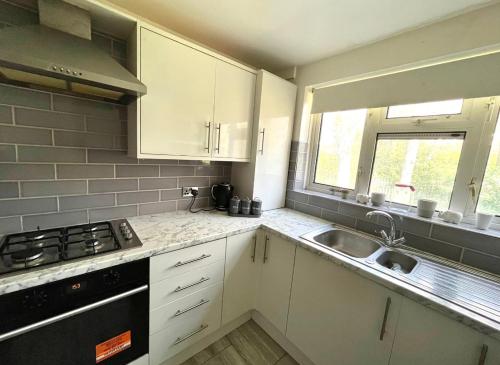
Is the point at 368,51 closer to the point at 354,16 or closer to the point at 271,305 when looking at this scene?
the point at 354,16

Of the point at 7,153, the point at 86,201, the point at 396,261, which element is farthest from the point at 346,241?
the point at 7,153

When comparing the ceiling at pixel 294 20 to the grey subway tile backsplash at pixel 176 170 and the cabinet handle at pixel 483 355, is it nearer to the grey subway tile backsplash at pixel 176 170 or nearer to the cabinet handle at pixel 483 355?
the grey subway tile backsplash at pixel 176 170

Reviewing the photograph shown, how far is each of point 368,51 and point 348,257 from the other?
144 cm

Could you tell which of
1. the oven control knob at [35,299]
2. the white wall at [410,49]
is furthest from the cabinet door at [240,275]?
the white wall at [410,49]

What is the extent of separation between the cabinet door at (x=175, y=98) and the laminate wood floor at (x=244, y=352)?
1.35 m

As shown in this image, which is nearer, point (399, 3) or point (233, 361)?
point (399, 3)

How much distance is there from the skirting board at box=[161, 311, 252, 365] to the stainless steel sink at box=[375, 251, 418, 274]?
1101 mm

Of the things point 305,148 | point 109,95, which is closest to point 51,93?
point 109,95

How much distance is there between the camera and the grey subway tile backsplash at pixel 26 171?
108 centimetres

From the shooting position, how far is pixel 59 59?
0.83 meters

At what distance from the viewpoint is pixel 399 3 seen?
1.10m

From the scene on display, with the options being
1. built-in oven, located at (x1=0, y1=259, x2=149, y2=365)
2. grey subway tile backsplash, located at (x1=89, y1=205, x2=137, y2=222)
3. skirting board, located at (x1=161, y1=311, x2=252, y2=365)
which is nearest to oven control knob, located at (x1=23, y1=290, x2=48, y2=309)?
built-in oven, located at (x1=0, y1=259, x2=149, y2=365)

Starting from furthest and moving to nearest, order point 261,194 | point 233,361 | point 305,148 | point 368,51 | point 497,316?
point 305,148
point 261,194
point 368,51
point 233,361
point 497,316

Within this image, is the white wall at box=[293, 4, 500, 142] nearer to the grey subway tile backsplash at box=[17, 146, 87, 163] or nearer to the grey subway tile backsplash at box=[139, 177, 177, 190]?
the grey subway tile backsplash at box=[139, 177, 177, 190]
